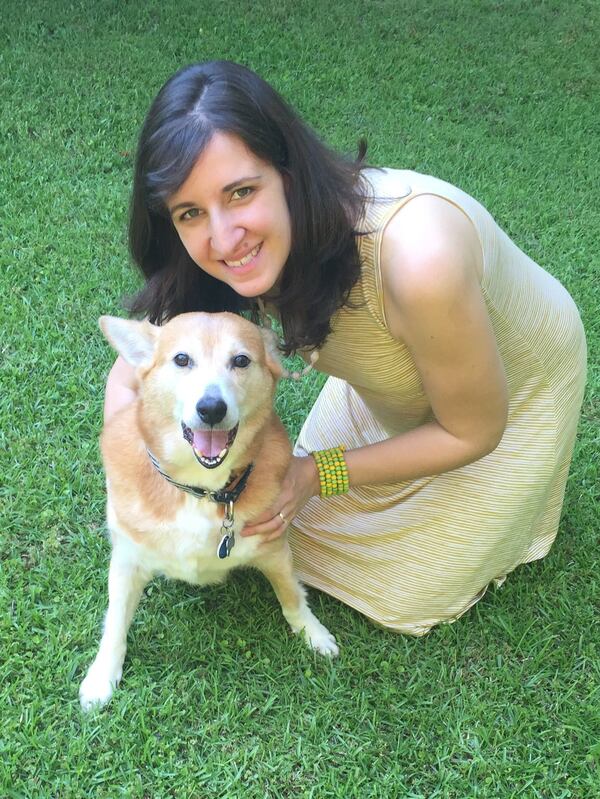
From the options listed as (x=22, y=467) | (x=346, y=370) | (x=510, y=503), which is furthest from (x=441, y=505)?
(x=22, y=467)

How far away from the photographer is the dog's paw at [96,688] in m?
2.27

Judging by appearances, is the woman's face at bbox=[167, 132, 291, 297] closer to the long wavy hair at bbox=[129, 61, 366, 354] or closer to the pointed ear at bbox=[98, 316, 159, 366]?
the long wavy hair at bbox=[129, 61, 366, 354]

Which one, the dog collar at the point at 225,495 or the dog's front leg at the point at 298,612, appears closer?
the dog collar at the point at 225,495

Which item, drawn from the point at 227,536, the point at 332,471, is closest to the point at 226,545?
the point at 227,536

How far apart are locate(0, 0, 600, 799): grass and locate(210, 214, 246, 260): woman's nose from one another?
1370 mm

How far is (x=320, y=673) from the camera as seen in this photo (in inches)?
97.3

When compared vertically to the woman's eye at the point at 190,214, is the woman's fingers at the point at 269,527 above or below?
below

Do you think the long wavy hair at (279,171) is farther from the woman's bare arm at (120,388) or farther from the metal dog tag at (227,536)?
the metal dog tag at (227,536)

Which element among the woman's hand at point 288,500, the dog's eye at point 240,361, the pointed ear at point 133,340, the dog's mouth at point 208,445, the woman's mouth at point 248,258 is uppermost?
the woman's mouth at point 248,258

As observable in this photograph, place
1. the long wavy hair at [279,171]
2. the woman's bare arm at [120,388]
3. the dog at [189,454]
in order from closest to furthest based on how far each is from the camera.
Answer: the long wavy hair at [279,171] → the dog at [189,454] → the woman's bare arm at [120,388]

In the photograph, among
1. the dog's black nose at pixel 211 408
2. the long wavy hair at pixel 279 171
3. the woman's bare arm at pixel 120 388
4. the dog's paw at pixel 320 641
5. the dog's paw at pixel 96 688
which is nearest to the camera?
the long wavy hair at pixel 279 171

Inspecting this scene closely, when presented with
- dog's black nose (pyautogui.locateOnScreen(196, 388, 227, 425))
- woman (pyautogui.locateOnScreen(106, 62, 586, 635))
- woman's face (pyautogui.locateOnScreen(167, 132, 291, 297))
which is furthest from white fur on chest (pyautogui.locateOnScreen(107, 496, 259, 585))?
woman's face (pyautogui.locateOnScreen(167, 132, 291, 297))

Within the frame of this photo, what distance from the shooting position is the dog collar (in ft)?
6.92

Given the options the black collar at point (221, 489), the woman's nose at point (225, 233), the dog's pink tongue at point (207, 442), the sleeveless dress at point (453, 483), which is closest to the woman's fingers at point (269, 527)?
the black collar at point (221, 489)
